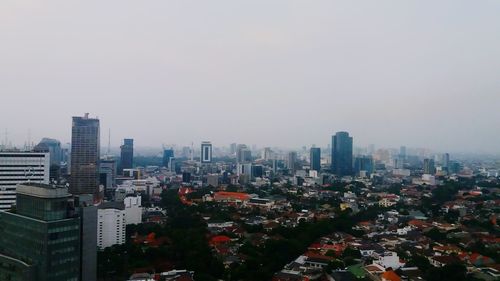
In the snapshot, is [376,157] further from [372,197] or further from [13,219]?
[13,219]

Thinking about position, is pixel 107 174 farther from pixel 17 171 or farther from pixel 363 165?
pixel 363 165

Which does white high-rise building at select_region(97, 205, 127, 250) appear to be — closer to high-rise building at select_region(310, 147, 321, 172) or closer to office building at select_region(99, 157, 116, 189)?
office building at select_region(99, 157, 116, 189)

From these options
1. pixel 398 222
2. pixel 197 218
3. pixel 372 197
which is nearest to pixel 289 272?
pixel 197 218

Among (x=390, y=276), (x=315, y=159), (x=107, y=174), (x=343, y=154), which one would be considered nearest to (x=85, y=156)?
(x=107, y=174)

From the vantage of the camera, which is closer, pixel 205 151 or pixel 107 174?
pixel 107 174

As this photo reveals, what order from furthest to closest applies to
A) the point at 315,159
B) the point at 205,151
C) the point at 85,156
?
the point at 205,151, the point at 315,159, the point at 85,156
